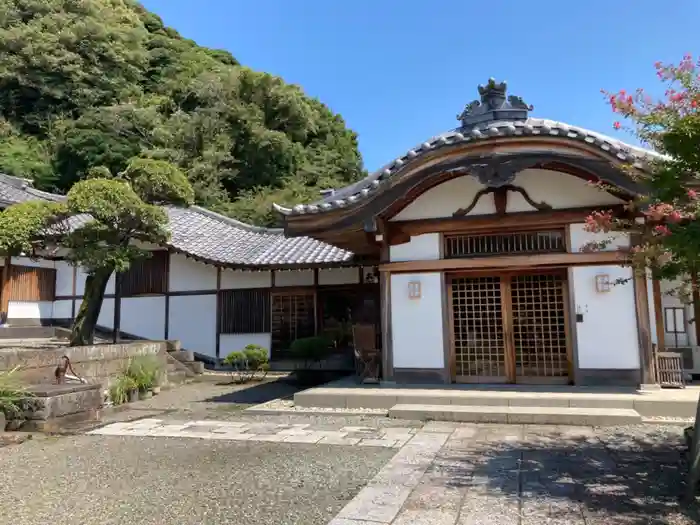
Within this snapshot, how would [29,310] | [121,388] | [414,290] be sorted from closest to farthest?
[414,290] → [121,388] → [29,310]

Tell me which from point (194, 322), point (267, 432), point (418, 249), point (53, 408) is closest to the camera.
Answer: point (267, 432)

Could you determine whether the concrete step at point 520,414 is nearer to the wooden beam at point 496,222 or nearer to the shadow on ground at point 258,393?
the wooden beam at point 496,222

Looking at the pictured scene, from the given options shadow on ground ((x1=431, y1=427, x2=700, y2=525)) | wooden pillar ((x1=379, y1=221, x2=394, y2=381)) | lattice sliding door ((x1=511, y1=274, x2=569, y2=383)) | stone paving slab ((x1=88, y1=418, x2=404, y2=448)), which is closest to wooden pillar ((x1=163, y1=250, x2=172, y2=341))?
stone paving slab ((x1=88, y1=418, x2=404, y2=448))

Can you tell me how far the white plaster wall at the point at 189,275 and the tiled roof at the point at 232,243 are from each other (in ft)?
2.00

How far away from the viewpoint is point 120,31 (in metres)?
38.2

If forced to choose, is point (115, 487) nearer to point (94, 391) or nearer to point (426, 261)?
point (94, 391)

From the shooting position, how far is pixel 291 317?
1429 centimetres

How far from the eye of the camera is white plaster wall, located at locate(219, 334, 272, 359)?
47.1ft

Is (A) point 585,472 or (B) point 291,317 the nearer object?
(A) point 585,472

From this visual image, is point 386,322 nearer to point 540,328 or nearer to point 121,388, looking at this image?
point 540,328

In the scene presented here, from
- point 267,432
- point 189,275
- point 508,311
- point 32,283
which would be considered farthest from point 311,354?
point 32,283

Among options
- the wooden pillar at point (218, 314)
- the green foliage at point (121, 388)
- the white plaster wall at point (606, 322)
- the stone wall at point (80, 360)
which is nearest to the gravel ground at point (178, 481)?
the stone wall at point (80, 360)

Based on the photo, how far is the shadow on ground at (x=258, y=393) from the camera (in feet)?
31.4

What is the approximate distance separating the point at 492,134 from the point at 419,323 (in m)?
3.43
